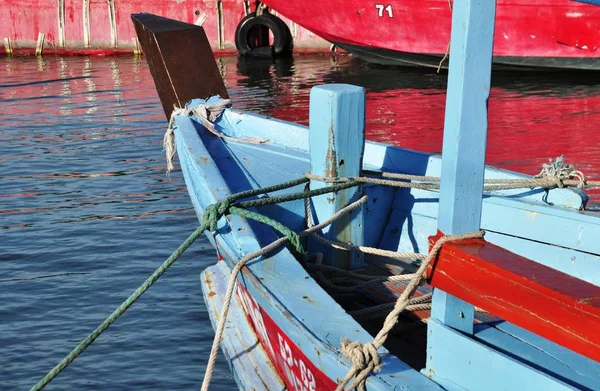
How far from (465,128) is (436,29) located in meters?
12.4

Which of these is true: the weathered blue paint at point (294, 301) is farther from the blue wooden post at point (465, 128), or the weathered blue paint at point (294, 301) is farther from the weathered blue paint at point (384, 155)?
the weathered blue paint at point (384, 155)

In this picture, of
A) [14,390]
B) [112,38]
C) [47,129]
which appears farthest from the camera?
[112,38]

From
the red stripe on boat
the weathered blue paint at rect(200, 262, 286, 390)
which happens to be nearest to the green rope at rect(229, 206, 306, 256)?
the red stripe on boat

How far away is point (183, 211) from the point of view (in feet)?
27.8

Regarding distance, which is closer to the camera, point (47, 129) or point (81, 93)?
point (47, 129)

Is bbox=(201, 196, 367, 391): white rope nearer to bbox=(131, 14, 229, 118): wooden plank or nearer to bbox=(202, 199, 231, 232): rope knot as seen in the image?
bbox=(202, 199, 231, 232): rope knot

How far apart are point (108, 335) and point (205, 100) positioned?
7.16 ft

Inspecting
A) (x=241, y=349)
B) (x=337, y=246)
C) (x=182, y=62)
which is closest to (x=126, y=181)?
(x=182, y=62)

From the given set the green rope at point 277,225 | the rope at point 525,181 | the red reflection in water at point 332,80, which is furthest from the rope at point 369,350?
the red reflection in water at point 332,80

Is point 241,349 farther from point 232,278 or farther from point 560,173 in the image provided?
point 560,173

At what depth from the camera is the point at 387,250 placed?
4.74 metres

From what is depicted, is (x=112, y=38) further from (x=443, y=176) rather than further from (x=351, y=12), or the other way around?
(x=443, y=176)

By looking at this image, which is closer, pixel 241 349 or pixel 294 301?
pixel 294 301

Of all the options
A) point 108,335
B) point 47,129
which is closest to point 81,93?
point 47,129
